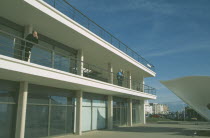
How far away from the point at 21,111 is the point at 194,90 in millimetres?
12199

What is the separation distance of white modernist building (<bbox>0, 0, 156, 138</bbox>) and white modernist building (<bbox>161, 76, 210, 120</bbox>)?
4.10 metres

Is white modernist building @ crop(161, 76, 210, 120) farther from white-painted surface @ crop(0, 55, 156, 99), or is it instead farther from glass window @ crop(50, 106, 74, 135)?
glass window @ crop(50, 106, 74, 135)

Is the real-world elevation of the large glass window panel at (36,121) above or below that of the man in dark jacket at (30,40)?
below

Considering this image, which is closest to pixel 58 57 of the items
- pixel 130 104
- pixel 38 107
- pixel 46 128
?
pixel 38 107

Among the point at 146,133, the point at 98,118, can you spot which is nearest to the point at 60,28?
the point at 98,118

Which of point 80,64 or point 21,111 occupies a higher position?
point 80,64

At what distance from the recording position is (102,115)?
1916cm

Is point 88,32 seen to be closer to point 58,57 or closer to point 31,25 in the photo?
point 58,57

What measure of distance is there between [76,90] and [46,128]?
11.8 feet

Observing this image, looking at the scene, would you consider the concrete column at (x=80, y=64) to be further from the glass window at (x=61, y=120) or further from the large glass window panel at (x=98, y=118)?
the large glass window panel at (x=98, y=118)

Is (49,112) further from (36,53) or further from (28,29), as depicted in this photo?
(28,29)

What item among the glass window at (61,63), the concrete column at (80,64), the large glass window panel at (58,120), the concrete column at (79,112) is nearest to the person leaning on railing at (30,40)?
the glass window at (61,63)

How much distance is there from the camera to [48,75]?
10.7 metres

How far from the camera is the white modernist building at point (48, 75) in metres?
10.4
